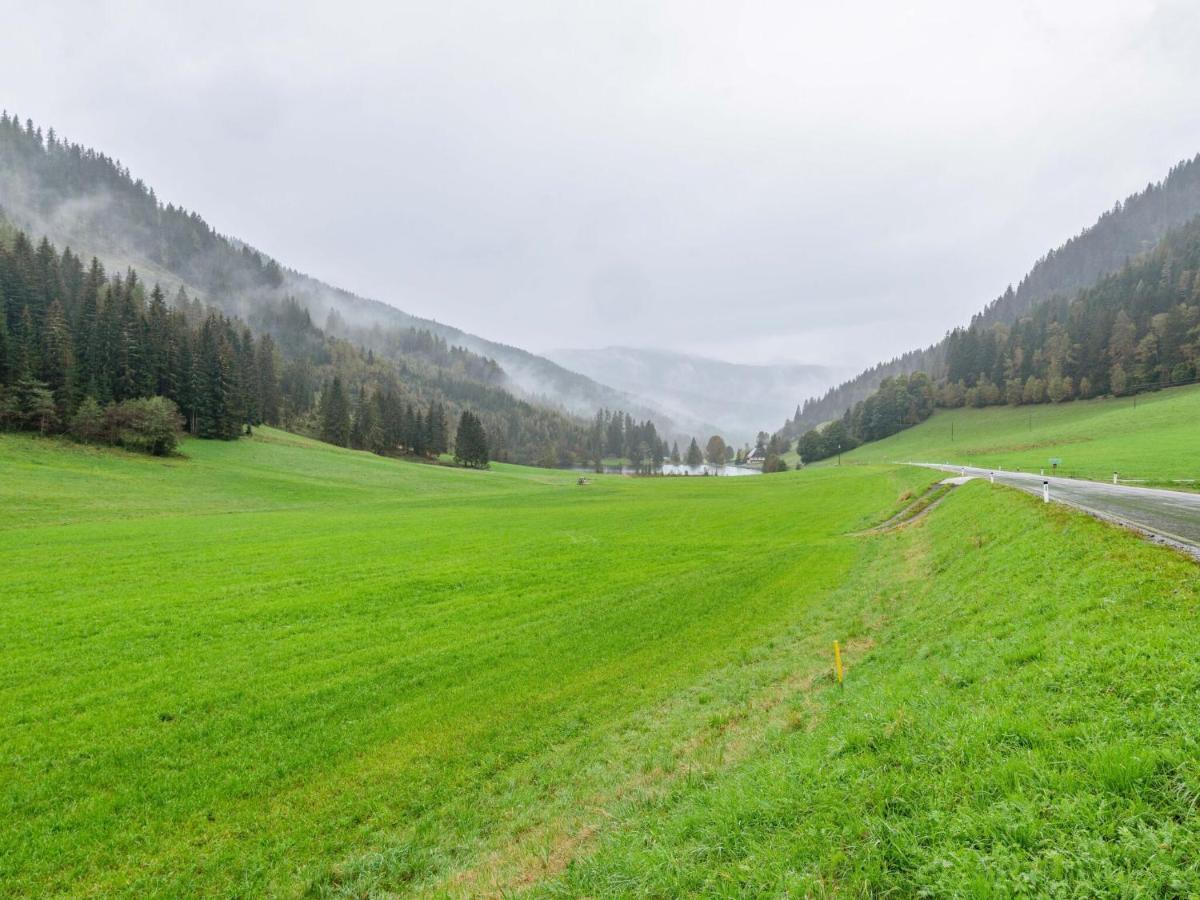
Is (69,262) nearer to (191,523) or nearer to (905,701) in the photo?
(191,523)

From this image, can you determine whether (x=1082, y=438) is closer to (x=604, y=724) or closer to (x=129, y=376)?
(x=604, y=724)

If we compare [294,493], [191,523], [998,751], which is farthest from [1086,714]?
[294,493]

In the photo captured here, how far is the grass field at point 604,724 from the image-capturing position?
5.14 metres

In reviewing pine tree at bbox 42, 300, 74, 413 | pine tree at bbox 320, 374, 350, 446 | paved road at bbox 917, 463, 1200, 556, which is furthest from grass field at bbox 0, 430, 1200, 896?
pine tree at bbox 320, 374, 350, 446

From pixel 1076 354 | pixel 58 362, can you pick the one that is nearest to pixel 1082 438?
pixel 1076 354

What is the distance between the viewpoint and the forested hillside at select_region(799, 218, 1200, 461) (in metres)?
106

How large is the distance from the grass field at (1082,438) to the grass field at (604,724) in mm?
36194

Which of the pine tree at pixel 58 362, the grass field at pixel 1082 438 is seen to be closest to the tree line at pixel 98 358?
the pine tree at pixel 58 362

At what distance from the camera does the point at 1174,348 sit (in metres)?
104

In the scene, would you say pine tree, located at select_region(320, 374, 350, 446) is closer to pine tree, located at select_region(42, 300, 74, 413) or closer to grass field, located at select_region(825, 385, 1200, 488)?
pine tree, located at select_region(42, 300, 74, 413)

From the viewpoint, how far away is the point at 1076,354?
119 m

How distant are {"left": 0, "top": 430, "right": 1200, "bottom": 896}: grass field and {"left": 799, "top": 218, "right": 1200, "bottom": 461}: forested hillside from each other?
5288 inches

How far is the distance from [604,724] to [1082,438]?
98.0 meters

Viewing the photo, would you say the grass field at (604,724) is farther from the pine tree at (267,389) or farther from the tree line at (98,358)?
the pine tree at (267,389)
